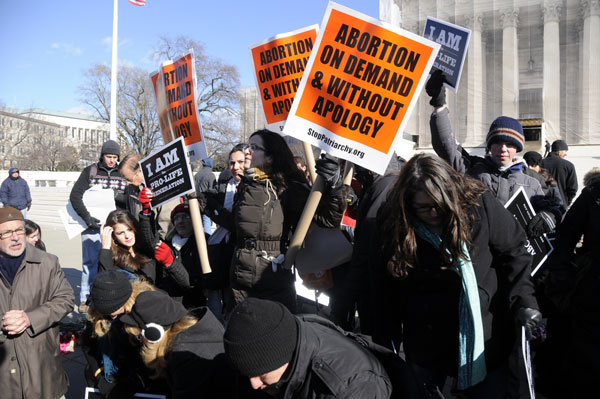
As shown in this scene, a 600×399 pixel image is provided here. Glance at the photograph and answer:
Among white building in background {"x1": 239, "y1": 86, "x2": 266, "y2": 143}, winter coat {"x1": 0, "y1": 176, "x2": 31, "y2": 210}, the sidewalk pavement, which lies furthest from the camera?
white building in background {"x1": 239, "y1": 86, "x2": 266, "y2": 143}

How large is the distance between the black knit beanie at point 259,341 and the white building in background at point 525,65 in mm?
27890

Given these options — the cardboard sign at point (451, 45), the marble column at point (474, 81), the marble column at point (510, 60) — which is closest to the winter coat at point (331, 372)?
the cardboard sign at point (451, 45)

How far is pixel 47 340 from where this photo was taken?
3322 millimetres

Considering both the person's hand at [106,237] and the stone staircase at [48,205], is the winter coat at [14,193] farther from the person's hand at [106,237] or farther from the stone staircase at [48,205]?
the person's hand at [106,237]

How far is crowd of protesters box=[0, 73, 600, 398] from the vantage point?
6.12 feet

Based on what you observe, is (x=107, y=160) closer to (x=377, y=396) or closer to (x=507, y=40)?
(x=377, y=396)

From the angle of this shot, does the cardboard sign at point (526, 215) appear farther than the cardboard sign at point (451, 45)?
No

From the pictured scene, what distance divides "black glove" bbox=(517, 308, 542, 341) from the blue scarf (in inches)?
7.1

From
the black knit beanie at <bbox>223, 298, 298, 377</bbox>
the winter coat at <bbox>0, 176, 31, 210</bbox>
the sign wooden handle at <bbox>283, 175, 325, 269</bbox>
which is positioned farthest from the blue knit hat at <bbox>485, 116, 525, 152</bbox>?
the winter coat at <bbox>0, 176, 31, 210</bbox>

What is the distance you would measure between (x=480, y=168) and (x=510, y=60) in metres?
29.5

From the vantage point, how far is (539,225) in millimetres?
3033

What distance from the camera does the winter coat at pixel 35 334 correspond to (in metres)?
3.12

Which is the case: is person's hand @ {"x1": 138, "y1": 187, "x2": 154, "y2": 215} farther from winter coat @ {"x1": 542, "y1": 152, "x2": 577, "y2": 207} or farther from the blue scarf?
winter coat @ {"x1": 542, "y1": 152, "x2": 577, "y2": 207}

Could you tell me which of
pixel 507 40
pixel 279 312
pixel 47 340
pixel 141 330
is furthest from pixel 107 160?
pixel 507 40
